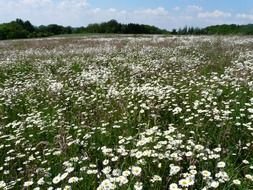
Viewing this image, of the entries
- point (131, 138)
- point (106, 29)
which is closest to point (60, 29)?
point (106, 29)

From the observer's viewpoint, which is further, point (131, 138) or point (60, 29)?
point (60, 29)

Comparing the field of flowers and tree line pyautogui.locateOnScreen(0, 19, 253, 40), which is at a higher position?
the field of flowers

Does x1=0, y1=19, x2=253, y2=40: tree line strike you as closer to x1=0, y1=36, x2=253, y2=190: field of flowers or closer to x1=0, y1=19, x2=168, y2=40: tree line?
x1=0, y1=19, x2=168, y2=40: tree line

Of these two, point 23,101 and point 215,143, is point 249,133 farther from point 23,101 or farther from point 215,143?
point 23,101

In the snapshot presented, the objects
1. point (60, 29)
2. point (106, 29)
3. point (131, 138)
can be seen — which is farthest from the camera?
point (60, 29)

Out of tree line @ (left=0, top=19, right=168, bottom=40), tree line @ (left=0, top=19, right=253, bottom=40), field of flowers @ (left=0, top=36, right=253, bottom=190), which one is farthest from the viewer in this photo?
tree line @ (left=0, top=19, right=168, bottom=40)

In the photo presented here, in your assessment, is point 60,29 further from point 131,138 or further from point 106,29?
point 131,138

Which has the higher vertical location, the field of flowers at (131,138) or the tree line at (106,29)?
the field of flowers at (131,138)

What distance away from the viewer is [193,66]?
10.3 m

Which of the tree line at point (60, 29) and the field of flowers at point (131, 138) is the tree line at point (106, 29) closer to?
the tree line at point (60, 29)

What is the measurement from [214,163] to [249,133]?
111cm

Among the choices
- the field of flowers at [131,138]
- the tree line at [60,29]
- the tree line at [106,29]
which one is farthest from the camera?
the tree line at [60,29]

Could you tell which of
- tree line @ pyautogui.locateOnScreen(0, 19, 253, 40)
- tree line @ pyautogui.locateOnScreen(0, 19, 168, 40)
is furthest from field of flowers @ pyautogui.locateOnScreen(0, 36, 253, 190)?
tree line @ pyautogui.locateOnScreen(0, 19, 168, 40)

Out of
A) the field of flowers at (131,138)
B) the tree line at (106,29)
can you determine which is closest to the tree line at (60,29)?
the tree line at (106,29)
